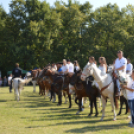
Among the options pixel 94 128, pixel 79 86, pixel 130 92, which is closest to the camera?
pixel 130 92

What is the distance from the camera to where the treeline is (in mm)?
42594

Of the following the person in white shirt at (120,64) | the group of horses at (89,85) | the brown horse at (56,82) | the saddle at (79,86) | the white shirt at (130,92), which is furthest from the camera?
the brown horse at (56,82)

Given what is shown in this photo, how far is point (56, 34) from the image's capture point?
144 feet

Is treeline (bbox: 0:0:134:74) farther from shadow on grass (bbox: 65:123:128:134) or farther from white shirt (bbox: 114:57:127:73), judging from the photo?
shadow on grass (bbox: 65:123:128:134)

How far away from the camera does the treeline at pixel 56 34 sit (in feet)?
140

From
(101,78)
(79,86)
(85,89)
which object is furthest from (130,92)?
(79,86)

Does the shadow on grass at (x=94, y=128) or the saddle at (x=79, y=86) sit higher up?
the saddle at (x=79, y=86)

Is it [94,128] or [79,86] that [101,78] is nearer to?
[94,128]

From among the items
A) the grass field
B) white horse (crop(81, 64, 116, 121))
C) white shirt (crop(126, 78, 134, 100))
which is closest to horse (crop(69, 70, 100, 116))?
the grass field

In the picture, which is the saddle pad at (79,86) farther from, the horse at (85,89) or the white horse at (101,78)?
the white horse at (101,78)

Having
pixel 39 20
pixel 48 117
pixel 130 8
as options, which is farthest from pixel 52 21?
pixel 48 117

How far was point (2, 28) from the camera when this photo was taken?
43.1 meters

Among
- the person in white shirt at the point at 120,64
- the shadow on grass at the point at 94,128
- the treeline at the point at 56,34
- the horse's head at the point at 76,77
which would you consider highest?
the treeline at the point at 56,34

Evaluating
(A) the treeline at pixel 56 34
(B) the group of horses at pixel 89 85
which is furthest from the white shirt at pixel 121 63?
(A) the treeline at pixel 56 34
